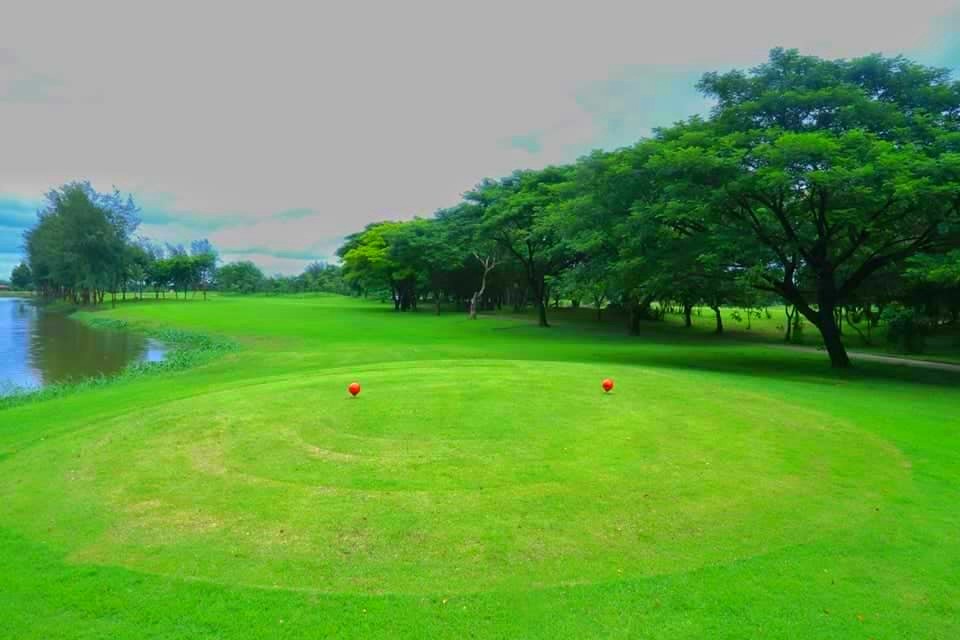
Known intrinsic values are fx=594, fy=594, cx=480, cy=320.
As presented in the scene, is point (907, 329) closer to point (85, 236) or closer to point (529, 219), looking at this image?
point (529, 219)

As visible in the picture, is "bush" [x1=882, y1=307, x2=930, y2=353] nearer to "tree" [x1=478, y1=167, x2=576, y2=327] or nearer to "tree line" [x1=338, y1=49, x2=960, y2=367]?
"tree line" [x1=338, y1=49, x2=960, y2=367]

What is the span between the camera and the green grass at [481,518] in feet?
14.4

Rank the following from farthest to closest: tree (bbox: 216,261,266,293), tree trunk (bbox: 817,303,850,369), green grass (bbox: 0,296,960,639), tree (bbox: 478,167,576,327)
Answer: tree (bbox: 216,261,266,293)
tree (bbox: 478,167,576,327)
tree trunk (bbox: 817,303,850,369)
green grass (bbox: 0,296,960,639)

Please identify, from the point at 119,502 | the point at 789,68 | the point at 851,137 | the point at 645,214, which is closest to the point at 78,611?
the point at 119,502

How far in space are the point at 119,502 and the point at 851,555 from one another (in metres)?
7.36

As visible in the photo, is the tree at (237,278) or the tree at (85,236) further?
the tree at (237,278)

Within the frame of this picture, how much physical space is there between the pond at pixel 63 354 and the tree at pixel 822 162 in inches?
921

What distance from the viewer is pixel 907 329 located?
1212 inches

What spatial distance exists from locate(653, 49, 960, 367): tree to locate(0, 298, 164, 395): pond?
2339cm

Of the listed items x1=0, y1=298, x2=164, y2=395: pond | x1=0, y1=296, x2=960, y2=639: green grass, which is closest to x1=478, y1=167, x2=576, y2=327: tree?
x1=0, y1=298, x2=164, y2=395: pond

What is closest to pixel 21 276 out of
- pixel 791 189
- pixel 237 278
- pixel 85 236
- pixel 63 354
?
pixel 237 278

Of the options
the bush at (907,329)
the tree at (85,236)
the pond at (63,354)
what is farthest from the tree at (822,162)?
the tree at (85,236)

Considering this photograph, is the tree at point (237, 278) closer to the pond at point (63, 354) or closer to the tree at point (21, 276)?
the tree at point (21, 276)

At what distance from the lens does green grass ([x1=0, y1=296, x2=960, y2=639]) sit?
440cm
